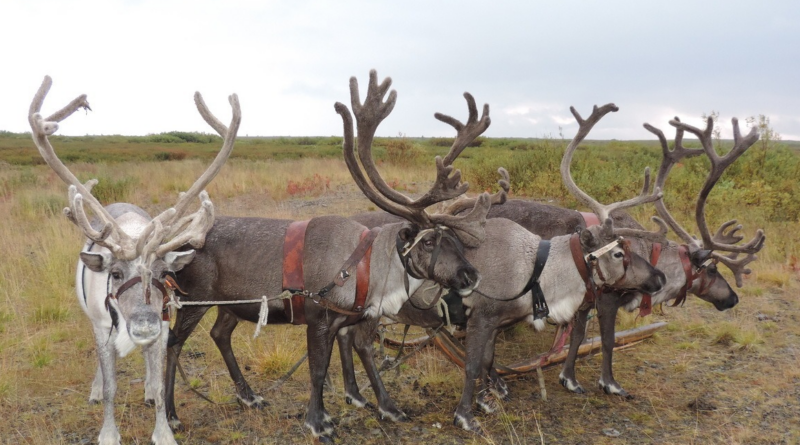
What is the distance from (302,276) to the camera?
Answer: 182 inches

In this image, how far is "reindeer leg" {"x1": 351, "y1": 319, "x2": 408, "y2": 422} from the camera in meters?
5.07

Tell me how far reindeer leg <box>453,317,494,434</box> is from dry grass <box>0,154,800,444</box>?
0.43 ft

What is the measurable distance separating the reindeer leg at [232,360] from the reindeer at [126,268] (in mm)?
1051

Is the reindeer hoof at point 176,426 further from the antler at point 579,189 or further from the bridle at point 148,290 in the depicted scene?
the antler at point 579,189

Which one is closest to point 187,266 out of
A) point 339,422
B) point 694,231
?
point 339,422

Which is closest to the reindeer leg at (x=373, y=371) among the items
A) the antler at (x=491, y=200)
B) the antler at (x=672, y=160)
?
the antler at (x=491, y=200)

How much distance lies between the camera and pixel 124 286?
375cm

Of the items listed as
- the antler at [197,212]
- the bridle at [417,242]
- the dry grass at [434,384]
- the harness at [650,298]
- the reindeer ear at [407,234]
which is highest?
the antler at [197,212]

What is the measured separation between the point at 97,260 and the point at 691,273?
5.53m

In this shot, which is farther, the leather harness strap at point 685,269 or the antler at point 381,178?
the leather harness strap at point 685,269

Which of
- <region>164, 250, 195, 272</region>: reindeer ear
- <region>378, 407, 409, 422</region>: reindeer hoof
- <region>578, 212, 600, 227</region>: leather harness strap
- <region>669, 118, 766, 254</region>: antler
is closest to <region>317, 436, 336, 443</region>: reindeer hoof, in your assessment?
<region>378, 407, 409, 422</region>: reindeer hoof

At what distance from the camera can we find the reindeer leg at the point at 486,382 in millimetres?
5035

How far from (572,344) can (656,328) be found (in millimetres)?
1841

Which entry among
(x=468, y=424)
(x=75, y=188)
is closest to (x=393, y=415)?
(x=468, y=424)
